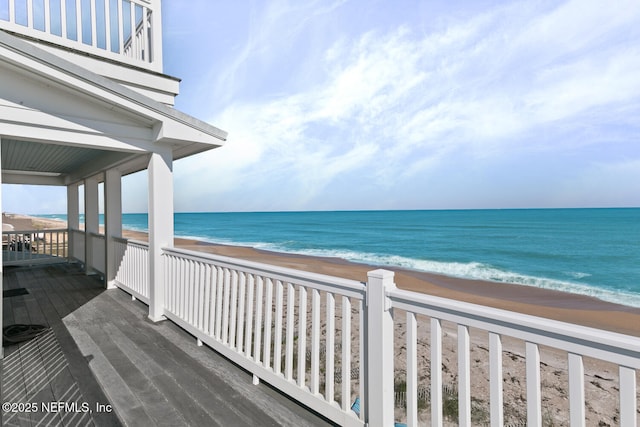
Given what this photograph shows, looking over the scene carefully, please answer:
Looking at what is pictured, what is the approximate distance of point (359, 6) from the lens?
6688mm

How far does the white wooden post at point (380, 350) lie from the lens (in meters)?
1.65

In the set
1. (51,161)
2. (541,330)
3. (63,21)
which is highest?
(63,21)

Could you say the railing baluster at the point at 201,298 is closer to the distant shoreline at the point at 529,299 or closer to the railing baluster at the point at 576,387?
the railing baluster at the point at 576,387

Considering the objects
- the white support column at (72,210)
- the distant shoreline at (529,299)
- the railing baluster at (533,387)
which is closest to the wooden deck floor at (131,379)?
the railing baluster at (533,387)

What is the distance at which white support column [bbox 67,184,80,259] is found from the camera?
803 centimetres

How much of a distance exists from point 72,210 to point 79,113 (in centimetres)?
619

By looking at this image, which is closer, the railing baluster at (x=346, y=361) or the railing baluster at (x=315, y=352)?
the railing baluster at (x=346, y=361)

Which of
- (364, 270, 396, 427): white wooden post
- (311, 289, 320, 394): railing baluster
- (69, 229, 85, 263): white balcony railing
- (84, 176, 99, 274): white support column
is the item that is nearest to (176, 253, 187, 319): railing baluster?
(311, 289, 320, 394): railing baluster

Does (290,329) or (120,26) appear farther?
(120,26)

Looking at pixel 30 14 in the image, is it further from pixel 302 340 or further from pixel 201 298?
pixel 302 340

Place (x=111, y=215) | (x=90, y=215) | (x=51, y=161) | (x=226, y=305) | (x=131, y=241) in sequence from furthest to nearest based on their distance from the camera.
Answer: (x=90, y=215) → (x=51, y=161) → (x=111, y=215) → (x=131, y=241) → (x=226, y=305)

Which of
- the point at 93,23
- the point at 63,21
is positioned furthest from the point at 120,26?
the point at 63,21

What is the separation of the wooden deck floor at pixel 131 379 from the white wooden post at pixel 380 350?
0.52m

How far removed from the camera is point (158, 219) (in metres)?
3.91
